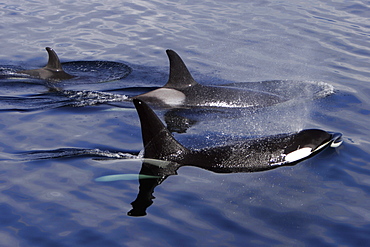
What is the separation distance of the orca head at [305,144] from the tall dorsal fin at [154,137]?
5.25 feet

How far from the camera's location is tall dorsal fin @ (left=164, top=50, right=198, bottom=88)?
39.3 ft

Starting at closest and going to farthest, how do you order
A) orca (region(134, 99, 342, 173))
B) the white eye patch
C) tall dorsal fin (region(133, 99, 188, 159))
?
1. tall dorsal fin (region(133, 99, 188, 159))
2. orca (region(134, 99, 342, 173))
3. the white eye patch

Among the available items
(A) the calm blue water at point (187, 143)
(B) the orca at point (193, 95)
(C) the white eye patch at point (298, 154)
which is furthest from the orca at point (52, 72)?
(C) the white eye patch at point (298, 154)

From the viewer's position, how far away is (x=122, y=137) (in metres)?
9.07

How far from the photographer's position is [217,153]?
25.4 feet

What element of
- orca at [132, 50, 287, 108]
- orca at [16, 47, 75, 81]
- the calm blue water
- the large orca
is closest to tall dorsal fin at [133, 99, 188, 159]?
the large orca

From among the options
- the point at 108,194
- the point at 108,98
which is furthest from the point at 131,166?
the point at 108,98

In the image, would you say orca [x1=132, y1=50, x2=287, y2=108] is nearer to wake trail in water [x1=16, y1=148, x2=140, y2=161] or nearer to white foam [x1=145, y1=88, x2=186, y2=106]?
white foam [x1=145, y1=88, x2=186, y2=106]

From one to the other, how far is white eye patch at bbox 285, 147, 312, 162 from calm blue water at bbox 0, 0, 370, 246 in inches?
4.7

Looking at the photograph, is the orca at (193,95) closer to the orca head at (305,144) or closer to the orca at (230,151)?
the orca head at (305,144)

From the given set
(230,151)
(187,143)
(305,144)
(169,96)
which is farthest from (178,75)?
(305,144)

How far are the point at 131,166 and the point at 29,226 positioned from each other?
6.82ft

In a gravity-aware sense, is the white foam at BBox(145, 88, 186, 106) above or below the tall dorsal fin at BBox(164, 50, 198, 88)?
below

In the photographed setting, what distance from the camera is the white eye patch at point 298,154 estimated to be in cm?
762
